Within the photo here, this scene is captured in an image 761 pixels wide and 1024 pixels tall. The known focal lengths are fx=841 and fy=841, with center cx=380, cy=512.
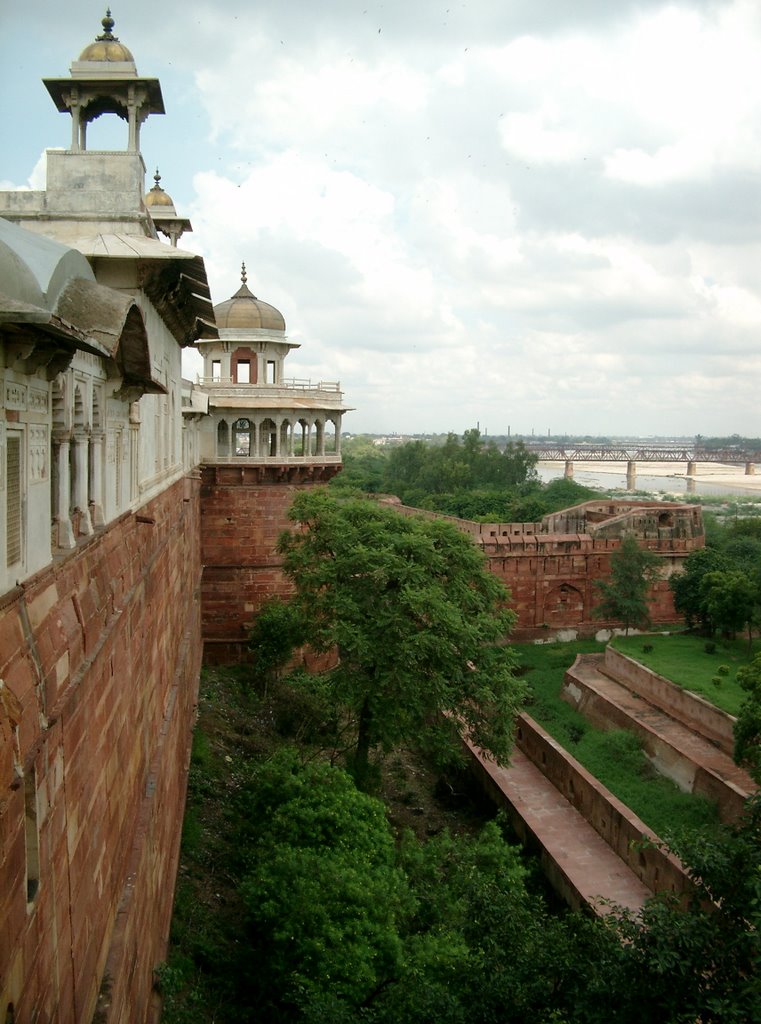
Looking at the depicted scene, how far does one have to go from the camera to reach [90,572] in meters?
3.83

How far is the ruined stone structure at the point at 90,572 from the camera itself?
8.43 feet

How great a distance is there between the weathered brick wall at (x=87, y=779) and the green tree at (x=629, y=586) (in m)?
19.3

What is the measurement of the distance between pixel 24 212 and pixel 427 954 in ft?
21.9

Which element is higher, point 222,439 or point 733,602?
point 222,439

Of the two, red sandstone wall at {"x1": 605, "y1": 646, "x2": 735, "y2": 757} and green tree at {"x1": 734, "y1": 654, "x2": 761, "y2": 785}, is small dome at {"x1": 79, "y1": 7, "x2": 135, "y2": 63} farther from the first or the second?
red sandstone wall at {"x1": 605, "y1": 646, "x2": 735, "y2": 757}

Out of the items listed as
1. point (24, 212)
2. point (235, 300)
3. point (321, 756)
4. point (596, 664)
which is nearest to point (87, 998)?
point (24, 212)

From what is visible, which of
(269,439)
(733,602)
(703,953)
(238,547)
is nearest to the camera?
(703,953)

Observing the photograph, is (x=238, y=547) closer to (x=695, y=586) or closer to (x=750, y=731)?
(x=750, y=731)

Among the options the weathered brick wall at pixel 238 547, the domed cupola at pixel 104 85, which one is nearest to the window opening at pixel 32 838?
the domed cupola at pixel 104 85

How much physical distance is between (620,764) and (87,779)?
43.7 ft

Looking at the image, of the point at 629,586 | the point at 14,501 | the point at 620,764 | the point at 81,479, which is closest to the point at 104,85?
the point at 81,479

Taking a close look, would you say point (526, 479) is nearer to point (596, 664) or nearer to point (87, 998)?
point (596, 664)

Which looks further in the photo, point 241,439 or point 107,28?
point 241,439

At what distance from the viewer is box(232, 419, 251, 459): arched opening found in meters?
16.1
